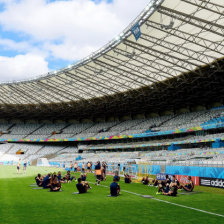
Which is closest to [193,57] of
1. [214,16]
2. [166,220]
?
[214,16]

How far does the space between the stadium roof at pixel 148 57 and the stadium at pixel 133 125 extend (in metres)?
0.12

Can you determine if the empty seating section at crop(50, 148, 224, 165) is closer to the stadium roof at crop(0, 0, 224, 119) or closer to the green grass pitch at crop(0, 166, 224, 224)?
the green grass pitch at crop(0, 166, 224, 224)

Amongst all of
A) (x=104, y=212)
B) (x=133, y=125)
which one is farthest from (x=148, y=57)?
(x=133, y=125)

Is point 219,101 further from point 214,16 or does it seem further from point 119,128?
point 214,16

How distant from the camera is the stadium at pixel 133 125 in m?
11.2

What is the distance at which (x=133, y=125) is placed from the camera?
61.4 meters

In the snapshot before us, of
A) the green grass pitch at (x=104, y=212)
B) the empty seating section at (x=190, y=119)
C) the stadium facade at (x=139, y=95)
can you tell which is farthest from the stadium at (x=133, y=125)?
the empty seating section at (x=190, y=119)

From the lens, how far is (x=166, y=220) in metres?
8.29

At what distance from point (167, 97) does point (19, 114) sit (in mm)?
44747

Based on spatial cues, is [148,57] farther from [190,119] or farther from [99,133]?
[99,133]

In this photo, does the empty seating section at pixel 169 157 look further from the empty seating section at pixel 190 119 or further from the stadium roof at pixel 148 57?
the stadium roof at pixel 148 57

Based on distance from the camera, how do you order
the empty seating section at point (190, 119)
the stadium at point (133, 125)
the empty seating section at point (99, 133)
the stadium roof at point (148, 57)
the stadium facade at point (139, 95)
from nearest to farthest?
the stadium at point (133, 125) → the stadium roof at point (148, 57) → the stadium facade at point (139, 95) → the empty seating section at point (190, 119) → the empty seating section at point (99, 133)

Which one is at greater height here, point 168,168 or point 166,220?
point 168,168

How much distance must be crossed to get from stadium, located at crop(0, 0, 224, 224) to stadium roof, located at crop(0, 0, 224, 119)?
0.12 metres
